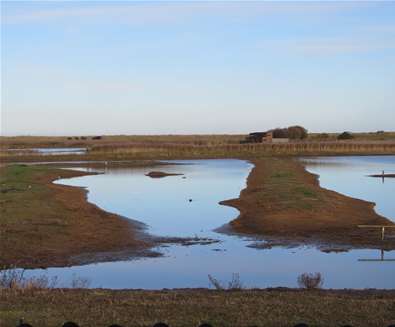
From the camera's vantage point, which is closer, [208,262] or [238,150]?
[208,262]

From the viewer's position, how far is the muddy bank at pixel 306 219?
20297 mm

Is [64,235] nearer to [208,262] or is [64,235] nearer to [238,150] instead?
[208,262]

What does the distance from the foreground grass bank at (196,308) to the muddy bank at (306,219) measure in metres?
8.45

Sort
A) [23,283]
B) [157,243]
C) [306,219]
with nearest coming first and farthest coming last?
[23,283] < [157,243] < [306,219]

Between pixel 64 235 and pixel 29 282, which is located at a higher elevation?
pixel 29 282

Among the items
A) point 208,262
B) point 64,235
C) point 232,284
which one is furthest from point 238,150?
point 232,284

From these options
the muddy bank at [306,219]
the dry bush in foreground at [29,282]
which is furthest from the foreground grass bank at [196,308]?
the muddy bank at [306,219]

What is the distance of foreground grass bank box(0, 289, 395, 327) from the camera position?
9070mm

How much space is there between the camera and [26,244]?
18.7 meters

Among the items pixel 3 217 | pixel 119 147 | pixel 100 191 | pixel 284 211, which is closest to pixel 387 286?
pixel 284 211

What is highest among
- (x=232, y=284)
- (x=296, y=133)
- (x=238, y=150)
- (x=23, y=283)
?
(x=296, y=133)

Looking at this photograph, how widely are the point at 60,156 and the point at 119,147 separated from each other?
10.4 meters

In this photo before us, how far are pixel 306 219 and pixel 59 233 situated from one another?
30.1ft

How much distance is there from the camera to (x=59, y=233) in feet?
68.7
